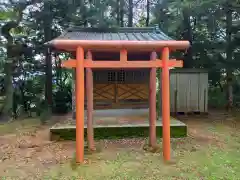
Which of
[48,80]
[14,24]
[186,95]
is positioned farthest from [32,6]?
[186,95]

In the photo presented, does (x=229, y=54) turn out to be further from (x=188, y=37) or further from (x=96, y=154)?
(x=96, y=154)

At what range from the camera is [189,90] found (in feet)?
33.4

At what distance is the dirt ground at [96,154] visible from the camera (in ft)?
15.7

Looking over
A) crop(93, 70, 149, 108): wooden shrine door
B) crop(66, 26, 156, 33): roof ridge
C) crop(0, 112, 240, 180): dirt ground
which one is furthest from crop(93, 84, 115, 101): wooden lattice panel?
crop(0, 112, 240, 180): dirt ground

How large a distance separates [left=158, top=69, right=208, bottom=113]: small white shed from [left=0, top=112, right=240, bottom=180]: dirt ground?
1486 mm

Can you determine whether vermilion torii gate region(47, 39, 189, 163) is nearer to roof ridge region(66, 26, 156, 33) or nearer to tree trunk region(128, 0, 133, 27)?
roof ridge region(66, 26, 156, 33)

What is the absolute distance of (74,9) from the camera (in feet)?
34.9

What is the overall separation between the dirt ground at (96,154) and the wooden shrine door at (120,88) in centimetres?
249

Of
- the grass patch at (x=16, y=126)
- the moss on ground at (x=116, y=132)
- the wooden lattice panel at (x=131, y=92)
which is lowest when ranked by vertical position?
the grass patch at (x=16, y=126)

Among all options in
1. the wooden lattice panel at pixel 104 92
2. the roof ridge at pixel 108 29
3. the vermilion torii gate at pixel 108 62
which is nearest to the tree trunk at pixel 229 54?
the roof ridge at pixel 108 29

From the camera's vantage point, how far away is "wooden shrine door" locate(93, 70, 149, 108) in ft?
33.7

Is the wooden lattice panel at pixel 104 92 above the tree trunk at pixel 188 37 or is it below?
below

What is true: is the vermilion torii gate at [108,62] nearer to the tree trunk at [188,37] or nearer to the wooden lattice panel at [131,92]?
the wooden lattice panel at [131,92]

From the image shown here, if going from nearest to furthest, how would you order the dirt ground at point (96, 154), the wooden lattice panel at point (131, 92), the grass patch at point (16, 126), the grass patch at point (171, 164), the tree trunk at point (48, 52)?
the grass patch at point (171, 164)
the dirt ground at point (96, 154)
the grass patch at point (16, 126)
the wooden lattice panel at point (131, 92)
the tree trunk at point (48, 52)
